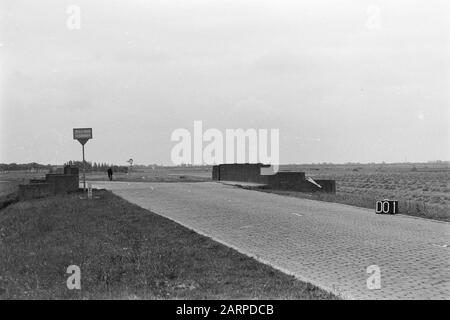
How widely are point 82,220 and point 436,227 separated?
32.3 feet

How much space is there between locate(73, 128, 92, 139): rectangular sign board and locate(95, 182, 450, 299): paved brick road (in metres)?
4.53

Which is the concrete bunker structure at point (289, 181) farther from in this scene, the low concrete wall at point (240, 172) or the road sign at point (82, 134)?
the road sign at point (82, 134)

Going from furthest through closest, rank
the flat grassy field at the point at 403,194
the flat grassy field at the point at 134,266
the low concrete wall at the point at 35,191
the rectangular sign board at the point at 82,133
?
the low concrete wall at the point at 35,191 < the rectangular sign board at the point at 82,133 < the flat grassy field at the point at 403,194 < the flat grassy field at the point at 134,266

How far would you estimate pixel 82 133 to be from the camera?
2006 centimetres

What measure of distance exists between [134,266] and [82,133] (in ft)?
42.2

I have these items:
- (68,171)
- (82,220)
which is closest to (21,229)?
(82,220)

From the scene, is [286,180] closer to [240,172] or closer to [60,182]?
[240,172]

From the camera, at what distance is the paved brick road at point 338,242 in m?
7.18

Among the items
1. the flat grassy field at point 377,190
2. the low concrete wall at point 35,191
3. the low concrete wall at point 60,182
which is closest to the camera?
the flat grassy field at point 377,190

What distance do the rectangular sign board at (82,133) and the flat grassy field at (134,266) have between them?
21.0ft

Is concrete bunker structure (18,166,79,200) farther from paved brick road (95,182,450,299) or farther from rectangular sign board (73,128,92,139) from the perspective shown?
paved brick road (95,182,450,299)

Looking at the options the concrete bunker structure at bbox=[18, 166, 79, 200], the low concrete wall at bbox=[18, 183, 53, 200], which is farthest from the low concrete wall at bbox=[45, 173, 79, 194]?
the low concrete wall at bbox=[18, 183, 53, 200]

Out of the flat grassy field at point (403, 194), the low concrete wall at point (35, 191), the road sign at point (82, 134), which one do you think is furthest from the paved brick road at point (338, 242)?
the low concrete wall at point (35, 191)
